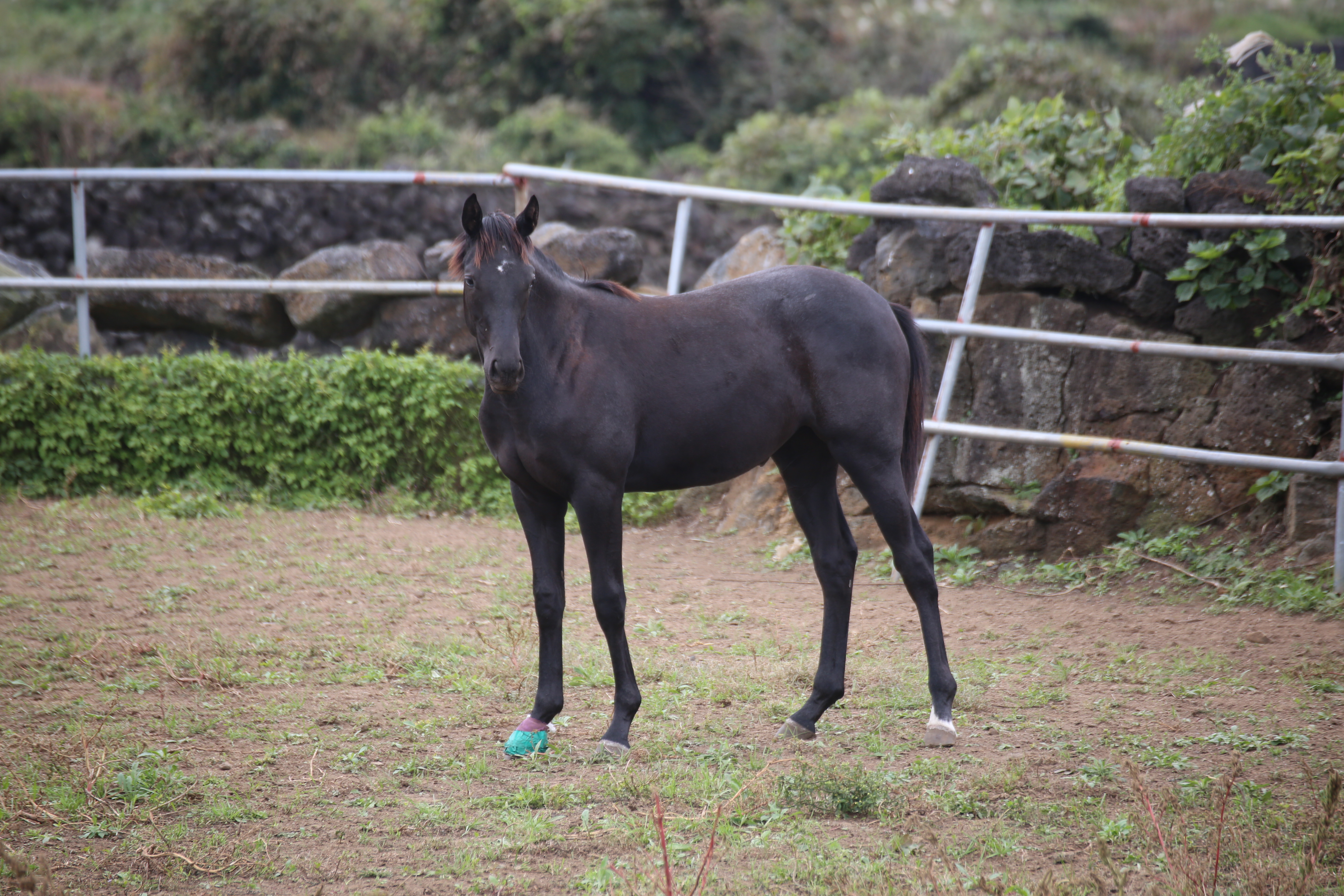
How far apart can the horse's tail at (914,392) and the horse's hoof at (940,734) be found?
0.91m

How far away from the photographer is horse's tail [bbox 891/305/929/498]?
429cm

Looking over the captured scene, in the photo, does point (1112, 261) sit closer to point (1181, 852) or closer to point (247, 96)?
point (1181, 852)

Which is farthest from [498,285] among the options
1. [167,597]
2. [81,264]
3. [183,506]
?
[81,264]

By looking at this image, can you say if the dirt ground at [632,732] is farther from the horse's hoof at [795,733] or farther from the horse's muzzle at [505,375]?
the horse's muzzle at [505,375]

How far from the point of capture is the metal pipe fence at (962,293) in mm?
5117

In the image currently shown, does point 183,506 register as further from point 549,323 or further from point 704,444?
point 704,444

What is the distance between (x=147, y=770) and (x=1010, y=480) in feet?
14.9

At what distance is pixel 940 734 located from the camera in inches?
149

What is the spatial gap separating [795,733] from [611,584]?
0.90m

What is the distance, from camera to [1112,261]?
6047 mm

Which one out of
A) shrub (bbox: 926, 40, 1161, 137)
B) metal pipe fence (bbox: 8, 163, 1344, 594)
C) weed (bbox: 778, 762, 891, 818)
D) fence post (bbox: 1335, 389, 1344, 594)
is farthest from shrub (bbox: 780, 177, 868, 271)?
shrub (bbox: 926, 40, 1161, 137)

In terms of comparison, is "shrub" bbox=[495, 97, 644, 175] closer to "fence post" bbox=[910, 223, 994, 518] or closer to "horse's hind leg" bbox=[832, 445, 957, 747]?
"fence post" bbox=[910, 223, 994, 518]

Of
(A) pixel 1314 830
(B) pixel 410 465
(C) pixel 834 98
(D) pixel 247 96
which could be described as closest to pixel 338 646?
(B) pixel 410 465

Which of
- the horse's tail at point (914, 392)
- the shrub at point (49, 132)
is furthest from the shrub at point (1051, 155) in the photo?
the shrub at point (49, 132)
